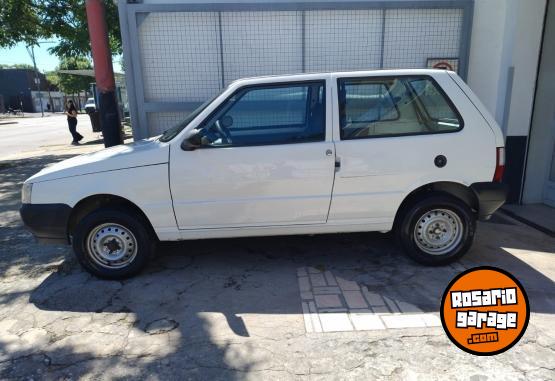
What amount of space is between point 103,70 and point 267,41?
2.59m

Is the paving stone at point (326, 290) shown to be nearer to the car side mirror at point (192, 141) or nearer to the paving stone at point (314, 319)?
the paving stone at point (314, 319)

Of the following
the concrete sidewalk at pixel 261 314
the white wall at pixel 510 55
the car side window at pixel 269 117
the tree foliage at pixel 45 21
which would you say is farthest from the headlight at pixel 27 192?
the tree foliage at pixel 45 21

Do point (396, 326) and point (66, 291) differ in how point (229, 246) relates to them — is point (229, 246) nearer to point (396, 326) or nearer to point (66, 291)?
point (66, 291)

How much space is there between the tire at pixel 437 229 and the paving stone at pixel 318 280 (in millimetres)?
869

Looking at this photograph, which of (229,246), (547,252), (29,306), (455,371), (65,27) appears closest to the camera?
(455,371)

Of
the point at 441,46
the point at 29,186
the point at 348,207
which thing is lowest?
the point at 348,207

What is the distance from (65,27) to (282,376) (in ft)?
34.8

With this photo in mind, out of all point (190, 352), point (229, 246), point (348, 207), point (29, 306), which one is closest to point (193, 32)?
point (229, 246)

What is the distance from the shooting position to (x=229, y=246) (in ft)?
15.5

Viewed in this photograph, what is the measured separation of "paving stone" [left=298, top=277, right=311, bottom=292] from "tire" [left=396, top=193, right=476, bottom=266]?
1020 mm

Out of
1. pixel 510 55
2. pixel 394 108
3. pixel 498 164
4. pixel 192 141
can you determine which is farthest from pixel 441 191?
pixel 510 55

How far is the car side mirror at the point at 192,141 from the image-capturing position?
3.62 meters

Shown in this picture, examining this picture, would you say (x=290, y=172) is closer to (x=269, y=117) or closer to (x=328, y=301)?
Result: (x=269, y=117)

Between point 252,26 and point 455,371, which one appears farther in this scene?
point 252,26
